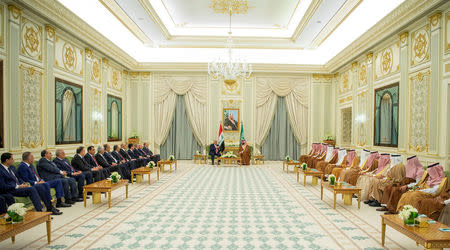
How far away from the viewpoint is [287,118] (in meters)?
16.0

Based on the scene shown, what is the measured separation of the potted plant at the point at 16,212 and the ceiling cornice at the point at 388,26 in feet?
28.1

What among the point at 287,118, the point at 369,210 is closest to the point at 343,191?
the point at 369,210

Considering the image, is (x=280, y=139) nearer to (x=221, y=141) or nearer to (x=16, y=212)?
(x=221, y=141)

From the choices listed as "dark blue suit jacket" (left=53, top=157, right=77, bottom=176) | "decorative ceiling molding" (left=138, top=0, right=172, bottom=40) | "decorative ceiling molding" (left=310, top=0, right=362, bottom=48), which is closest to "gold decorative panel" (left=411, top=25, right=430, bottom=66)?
"decorative ceiling molding" (left=310, top=0, right=362, bottom=48)

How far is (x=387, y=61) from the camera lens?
31.8 ft

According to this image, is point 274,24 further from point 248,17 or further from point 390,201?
point 390,201

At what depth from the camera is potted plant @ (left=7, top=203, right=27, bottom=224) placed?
3871 millimetres

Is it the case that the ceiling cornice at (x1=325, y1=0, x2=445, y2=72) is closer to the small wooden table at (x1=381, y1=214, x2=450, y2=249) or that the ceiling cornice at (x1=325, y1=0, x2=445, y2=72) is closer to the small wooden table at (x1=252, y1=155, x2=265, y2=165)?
the small wooden table at (x1=381, y1=214, x2=450, y2=249)

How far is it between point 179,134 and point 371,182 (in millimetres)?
10444

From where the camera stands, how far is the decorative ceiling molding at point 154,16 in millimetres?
9578

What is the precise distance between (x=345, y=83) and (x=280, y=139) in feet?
13.9

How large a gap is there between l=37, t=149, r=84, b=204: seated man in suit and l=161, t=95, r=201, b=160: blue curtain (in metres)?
9.00

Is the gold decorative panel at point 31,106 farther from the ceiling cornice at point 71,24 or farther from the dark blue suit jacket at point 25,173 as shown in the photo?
the dark blue suit jacket at point 25,173

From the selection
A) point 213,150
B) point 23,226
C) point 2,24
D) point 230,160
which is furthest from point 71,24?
point 230,160
